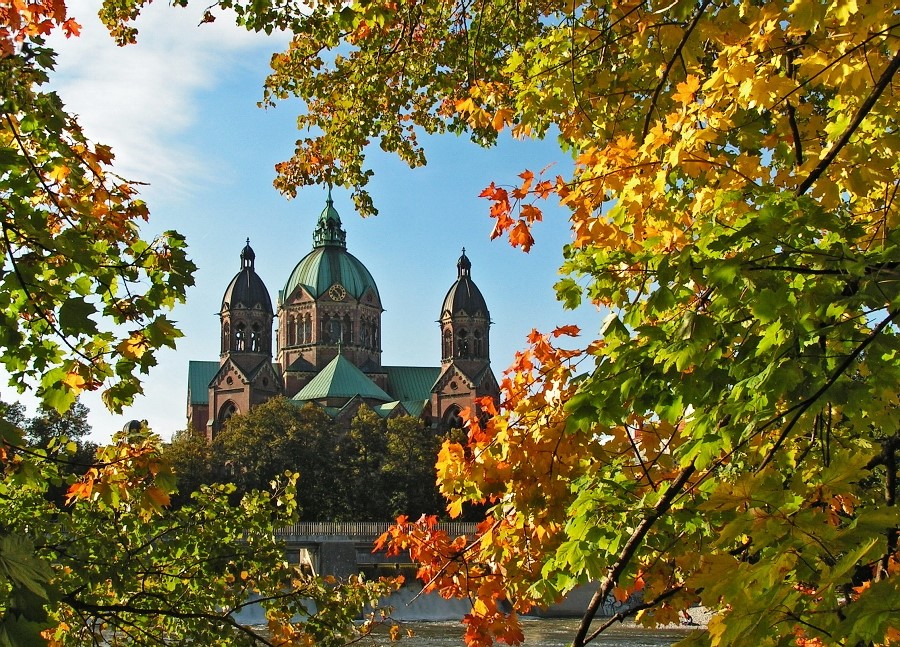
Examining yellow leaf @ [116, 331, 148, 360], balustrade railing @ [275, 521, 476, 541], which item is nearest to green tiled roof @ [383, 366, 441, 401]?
balustrade railing @ [275, 521, 476, 541]

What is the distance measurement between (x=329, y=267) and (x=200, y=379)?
44.6 ft

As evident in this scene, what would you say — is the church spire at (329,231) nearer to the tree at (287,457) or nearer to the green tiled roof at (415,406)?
the green tiled roof at (415,406)

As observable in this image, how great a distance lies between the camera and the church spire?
91.4 metres

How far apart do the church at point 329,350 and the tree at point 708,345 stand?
71633mm

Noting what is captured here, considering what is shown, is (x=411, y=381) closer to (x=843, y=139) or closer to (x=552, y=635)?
(x=552, y=635)

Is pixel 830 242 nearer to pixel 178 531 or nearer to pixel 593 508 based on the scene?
pixel 593 508

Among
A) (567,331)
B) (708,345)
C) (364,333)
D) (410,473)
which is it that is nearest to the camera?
(708,345)

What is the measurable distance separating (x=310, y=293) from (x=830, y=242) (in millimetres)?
85221

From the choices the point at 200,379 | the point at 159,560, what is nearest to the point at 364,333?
the point at 200,379

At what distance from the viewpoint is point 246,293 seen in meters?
84.1

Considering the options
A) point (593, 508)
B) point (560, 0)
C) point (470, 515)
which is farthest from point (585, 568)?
point (470, 515)

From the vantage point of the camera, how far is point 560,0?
22.2ft

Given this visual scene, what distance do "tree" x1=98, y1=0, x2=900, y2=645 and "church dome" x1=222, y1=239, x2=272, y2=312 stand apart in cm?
7824

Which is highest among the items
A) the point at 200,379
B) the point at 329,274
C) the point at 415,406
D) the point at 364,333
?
the point at 329,274
